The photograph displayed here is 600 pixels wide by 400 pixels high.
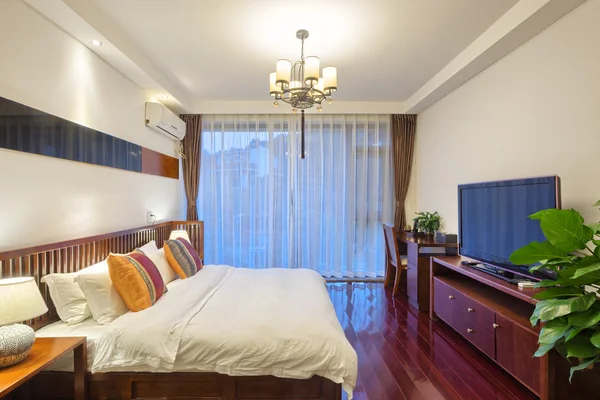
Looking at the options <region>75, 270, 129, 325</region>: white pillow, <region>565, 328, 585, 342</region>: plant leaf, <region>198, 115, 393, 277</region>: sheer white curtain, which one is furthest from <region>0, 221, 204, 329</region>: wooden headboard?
<region>565, 328, 585, 342</region>: plant leaf

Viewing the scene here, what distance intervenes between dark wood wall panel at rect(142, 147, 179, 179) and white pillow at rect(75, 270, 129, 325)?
1.75 metres

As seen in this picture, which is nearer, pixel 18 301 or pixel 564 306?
pixel 564 306

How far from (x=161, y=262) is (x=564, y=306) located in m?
2.89

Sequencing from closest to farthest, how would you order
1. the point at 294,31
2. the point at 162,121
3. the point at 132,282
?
the point at 132,282 < the point at 294,31 < the point at 162,121

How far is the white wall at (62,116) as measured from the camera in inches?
71.9

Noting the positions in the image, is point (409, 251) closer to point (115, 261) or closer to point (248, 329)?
point (248, 329)

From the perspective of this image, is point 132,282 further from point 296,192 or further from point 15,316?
point 296,192

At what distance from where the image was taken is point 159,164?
3.89 meters

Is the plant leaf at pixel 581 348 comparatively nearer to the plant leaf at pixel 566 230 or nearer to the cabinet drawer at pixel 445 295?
the plant leaf at pixel 566 230

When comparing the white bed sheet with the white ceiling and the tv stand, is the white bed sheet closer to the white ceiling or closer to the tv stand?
the tv stand

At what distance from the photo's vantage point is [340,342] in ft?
5.81

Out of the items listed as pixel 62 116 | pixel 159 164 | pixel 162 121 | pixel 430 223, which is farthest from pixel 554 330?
pixel 159 164

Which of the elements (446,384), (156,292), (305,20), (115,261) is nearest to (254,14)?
(305,20)

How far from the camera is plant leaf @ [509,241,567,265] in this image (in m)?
1.42
